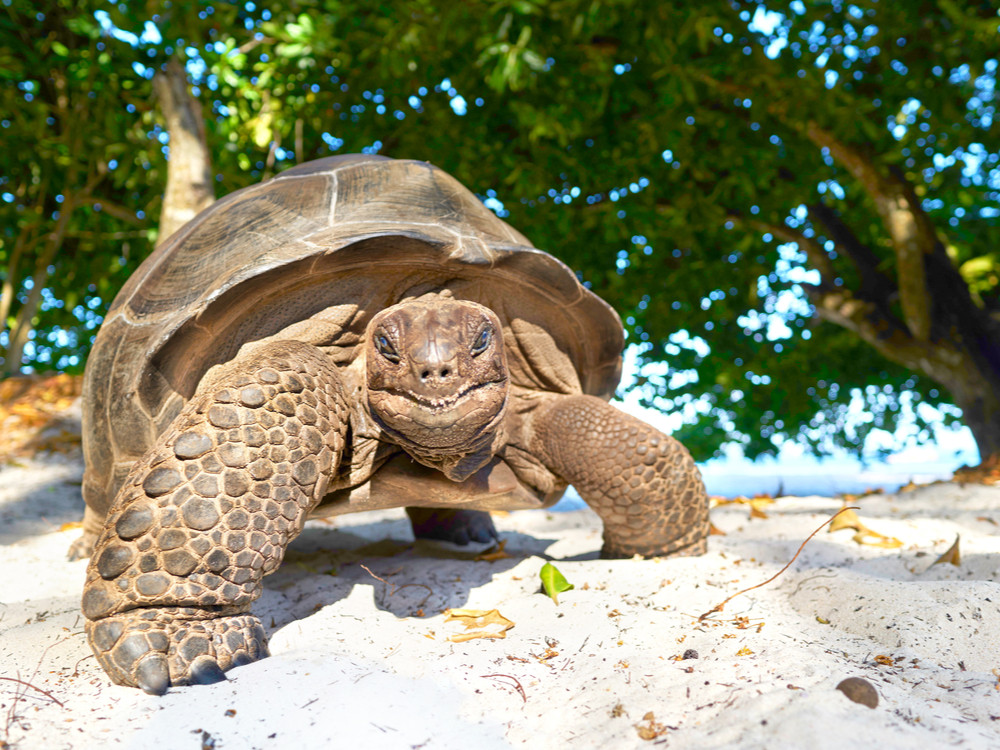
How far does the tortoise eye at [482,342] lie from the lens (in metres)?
1.97

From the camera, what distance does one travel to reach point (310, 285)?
2.25m

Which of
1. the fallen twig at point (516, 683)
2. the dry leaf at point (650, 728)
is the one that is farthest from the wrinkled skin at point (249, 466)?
the dry leaf at point (650, 728)

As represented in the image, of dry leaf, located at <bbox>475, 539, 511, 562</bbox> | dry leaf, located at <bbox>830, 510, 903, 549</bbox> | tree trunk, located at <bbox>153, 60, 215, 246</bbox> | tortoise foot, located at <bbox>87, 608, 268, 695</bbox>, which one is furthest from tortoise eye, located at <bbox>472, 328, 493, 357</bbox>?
tree trunk, located at <bbox>153, 60, 215, 246</bbox>

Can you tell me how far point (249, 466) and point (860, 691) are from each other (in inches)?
58.2

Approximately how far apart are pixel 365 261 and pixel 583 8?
272 centimetres

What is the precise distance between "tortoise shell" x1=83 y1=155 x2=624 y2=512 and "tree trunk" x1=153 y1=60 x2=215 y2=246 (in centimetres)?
211

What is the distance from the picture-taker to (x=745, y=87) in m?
5.28

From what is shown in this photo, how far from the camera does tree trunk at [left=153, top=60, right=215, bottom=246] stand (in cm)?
473

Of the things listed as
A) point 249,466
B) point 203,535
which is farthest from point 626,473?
→ point 203,535

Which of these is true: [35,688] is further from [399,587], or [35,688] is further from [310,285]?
[310,285]

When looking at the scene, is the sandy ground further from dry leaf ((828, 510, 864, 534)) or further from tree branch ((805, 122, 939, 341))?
tree branch ((805, 122, 939, 341))

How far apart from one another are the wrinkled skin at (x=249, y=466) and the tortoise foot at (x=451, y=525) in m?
1.05

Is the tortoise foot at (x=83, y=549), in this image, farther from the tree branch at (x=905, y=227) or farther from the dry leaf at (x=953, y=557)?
the tree branch at (x=905, y=227)

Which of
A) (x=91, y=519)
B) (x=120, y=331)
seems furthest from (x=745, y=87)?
(x=91, y=519)
